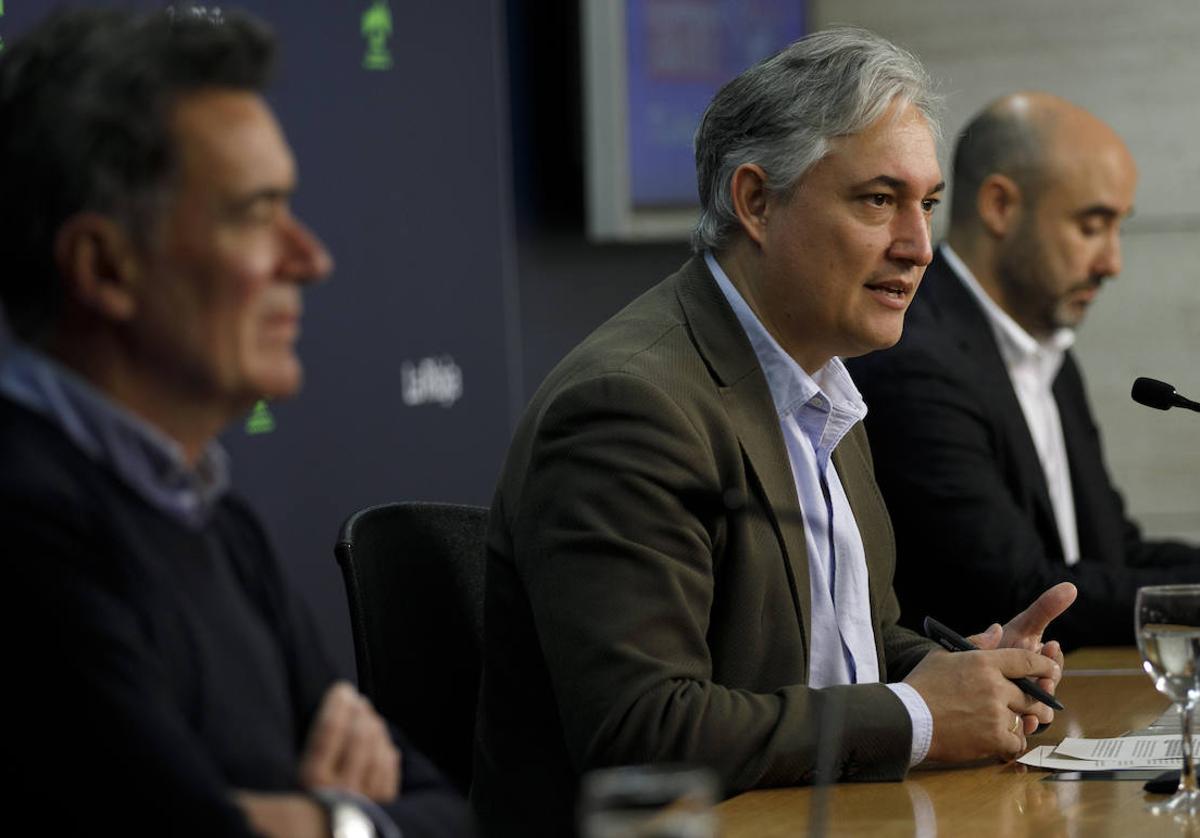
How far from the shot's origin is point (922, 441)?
2994 mm

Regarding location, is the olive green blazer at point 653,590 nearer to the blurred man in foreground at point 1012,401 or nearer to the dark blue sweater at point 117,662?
the dark blue sweater at point 117,662

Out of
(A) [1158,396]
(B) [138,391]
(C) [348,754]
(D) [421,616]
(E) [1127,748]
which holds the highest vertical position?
(B) [138,391]

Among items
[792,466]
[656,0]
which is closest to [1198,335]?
[656,0]

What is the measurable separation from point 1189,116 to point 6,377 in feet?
15.7

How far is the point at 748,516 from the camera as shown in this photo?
2.04 meters

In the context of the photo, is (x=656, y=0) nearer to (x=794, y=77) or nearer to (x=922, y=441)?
(x=922, y=441)

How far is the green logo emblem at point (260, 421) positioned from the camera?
3.15 m

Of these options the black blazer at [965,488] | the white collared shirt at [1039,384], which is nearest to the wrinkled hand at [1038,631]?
the black blazer at [965,488]

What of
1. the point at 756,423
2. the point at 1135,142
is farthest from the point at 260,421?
the point at 1135,142

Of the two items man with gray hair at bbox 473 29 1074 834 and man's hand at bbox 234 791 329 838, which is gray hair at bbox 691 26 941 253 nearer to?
man with gray hair at bbox 473 29 1074 834

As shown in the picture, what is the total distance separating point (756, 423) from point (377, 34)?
6.13 ft

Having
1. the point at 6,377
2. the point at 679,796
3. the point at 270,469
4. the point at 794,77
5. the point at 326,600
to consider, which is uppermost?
the point at 794,77

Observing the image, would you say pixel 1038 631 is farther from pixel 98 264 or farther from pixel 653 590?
pixel 98 264

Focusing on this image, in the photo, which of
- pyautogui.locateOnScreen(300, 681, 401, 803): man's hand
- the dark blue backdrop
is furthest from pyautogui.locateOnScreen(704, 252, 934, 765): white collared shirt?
the dark blue backdrop
